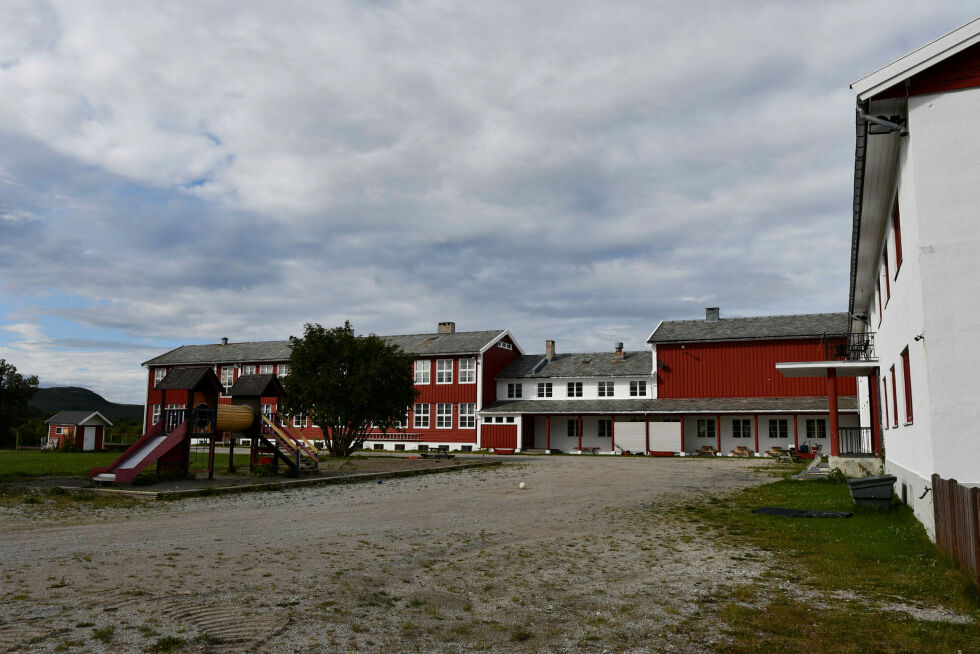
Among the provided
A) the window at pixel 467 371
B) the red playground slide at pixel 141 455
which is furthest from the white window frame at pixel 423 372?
the red playground slide at pixel 141 455

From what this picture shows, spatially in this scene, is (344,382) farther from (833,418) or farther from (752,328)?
(752,328)

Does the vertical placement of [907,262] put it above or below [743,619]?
above

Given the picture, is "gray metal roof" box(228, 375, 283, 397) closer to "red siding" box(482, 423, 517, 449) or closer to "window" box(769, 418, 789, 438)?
"red siding" box(482, 423, 517, 449)

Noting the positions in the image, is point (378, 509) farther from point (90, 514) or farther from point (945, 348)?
point (945, 348)

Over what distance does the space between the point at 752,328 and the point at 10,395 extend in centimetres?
5893

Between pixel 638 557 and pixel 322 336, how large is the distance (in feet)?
83.3

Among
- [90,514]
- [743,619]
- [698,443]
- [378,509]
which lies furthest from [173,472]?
[698,443]

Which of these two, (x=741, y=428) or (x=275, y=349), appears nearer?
(x=741, y=428)

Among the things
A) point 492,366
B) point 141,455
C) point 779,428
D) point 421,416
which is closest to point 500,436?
point 492,366

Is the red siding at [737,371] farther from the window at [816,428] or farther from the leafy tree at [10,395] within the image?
the leafy tree at [10,395]

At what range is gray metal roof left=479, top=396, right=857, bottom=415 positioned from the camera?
1559 inches

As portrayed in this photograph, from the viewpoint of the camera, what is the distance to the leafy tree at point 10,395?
5872 cm

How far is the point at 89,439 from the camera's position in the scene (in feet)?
176

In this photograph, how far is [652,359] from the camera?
4741 centimetres
